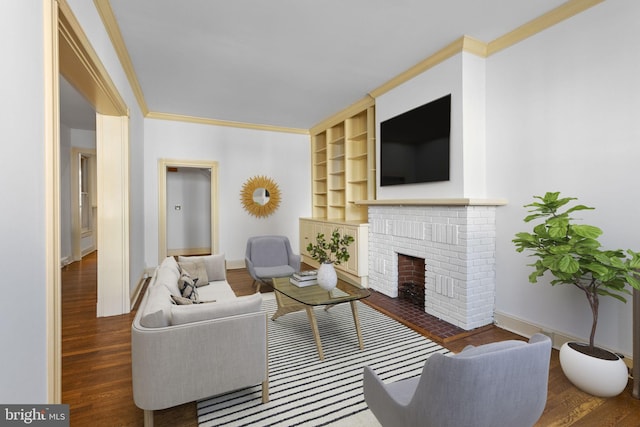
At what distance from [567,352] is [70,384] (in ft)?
11.7

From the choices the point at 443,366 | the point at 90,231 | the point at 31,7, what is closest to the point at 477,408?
the point at 443,366

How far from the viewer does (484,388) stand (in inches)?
40.3

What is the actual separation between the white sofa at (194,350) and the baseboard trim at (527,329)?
252 centimetres

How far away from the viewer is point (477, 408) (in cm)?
103

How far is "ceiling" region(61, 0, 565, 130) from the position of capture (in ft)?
8.25

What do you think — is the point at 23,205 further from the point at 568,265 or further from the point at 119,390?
the point at 568,265

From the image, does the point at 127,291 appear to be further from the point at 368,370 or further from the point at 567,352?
the point at 567,352

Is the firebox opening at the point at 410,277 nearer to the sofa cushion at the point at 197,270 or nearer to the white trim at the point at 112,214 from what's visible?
the sofa cushion at the point at 197,270

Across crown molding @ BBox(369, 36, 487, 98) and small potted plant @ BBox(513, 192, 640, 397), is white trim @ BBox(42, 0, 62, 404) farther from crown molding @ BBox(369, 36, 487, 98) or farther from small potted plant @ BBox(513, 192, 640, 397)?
crown molding @ BBox(369, 36, 487, 98)

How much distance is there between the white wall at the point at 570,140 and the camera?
2.23 metres

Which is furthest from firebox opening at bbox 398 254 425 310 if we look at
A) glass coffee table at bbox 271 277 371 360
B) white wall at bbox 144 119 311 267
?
white wall at bbox 144 119 311 267

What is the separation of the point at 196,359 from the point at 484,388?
1453mm

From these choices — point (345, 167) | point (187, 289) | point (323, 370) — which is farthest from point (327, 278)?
point (345, 167)

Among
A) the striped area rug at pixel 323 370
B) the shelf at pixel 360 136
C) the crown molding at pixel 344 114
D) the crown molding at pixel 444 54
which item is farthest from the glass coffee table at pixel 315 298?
the crown molding at pixel 344 114
